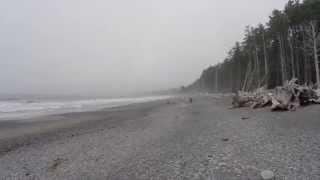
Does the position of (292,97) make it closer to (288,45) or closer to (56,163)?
(56,163)

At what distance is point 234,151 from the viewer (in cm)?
674

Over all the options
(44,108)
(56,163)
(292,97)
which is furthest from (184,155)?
(44,108)

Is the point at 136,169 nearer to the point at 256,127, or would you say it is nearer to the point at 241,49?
the point at 256,127

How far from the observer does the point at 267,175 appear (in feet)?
15.9

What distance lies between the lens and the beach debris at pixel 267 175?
15.6 feet

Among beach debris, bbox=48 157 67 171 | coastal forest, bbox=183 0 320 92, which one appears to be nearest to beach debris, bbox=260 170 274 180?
beach debris, bbox=48 157 67 171

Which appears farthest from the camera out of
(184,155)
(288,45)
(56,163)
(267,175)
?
(288,45)

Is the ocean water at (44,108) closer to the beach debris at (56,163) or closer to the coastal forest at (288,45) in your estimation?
the beach debris at (56,163)

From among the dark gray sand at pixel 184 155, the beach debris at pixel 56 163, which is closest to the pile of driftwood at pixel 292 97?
the dark gray sand at pixel 184 155

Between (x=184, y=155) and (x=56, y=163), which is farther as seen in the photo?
(x=56, y=163)

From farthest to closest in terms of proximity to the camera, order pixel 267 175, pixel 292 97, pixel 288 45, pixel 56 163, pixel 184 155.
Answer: pixel 288 45 → pixel 292 97 → pixel 56 163 → pixel 184 155 → pixel 267 175

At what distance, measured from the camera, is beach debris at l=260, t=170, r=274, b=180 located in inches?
187

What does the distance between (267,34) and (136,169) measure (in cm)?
3645

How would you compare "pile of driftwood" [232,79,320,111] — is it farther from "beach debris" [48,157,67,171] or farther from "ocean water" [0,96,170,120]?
"ocean water" [0,96,170,120]
